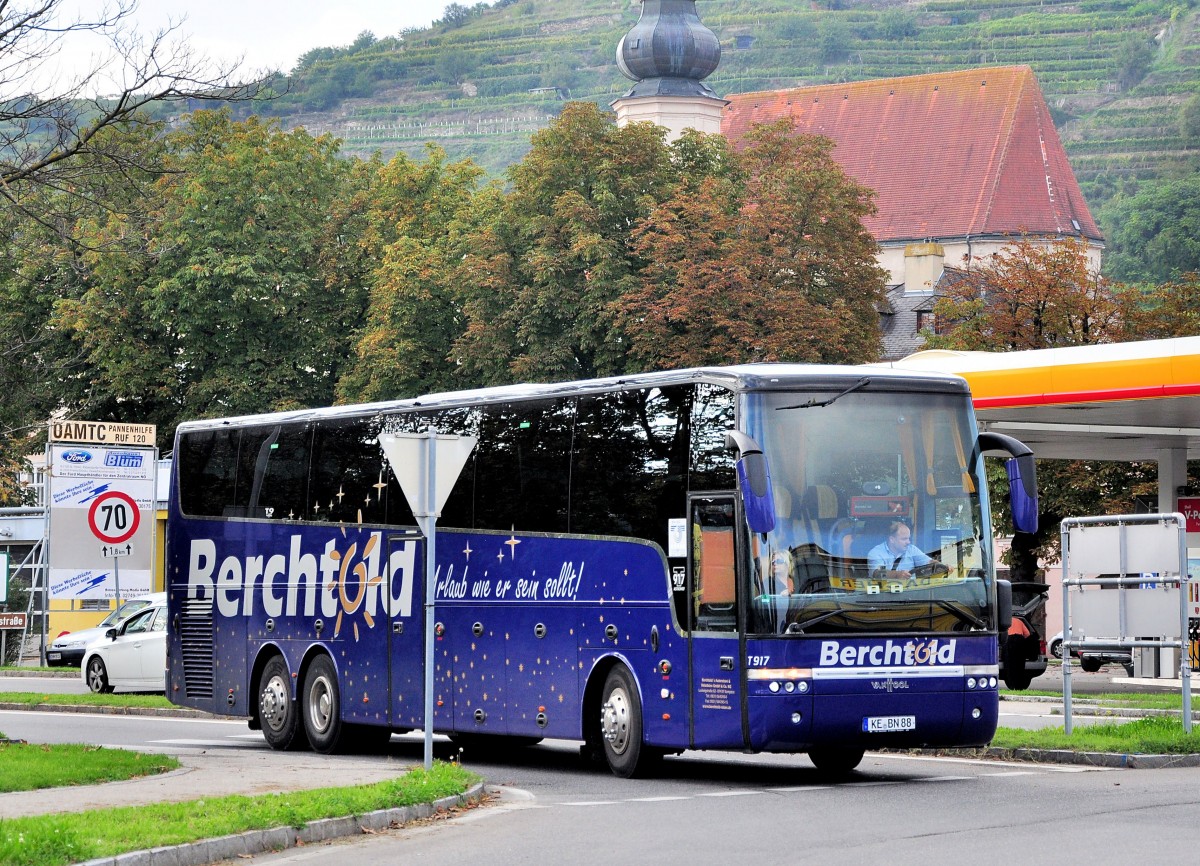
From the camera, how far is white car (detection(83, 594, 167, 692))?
3297 cm

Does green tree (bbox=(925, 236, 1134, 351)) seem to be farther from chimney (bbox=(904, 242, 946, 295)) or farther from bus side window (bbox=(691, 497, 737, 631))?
chimney (bbox=(904, 242, 946, 295))

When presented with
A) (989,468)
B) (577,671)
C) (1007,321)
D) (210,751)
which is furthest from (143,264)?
(577,671)

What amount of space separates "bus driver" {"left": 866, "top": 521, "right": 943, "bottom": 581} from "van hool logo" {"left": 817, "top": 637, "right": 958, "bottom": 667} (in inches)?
20.6

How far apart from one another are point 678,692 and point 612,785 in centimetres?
96

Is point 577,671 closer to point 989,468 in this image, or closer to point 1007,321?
point 989,468

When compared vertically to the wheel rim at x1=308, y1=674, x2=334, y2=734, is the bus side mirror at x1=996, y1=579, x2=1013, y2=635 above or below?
above

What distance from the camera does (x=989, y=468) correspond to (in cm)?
3891

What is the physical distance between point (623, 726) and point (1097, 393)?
42.9 ft

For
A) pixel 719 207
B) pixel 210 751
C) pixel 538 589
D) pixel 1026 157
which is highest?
pixel 1026 157

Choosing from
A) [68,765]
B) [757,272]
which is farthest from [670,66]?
[68,765]

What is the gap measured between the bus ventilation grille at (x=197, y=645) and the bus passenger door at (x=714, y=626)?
8369 mm

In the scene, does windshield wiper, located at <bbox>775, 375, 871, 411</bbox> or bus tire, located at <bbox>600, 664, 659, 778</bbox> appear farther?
Result: bus tire, located at <bbox>600, 664, 659, 778</bbox>

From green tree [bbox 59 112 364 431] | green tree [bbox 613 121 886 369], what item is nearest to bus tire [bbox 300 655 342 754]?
green tree [bbox 613 121 886 369]

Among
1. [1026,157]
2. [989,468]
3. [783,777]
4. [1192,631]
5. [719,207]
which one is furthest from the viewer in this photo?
[1026,157]
